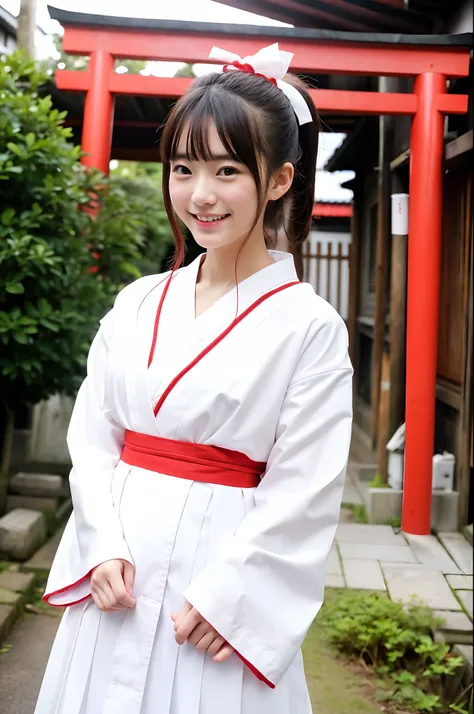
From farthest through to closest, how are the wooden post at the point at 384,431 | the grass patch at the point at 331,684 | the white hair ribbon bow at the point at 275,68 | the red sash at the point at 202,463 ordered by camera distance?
the wooden post at the point at 384,431 < the grass patch at the point at 331,684 < the white hair ribbon bow at the point at 275,68 < the red sash at the point at 202,463

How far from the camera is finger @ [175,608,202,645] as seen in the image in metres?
1.43

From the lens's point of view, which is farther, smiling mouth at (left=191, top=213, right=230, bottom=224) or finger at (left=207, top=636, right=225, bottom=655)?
smiling mouth at (left=191, top=213, right=230, bottom=224)

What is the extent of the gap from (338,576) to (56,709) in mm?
2701

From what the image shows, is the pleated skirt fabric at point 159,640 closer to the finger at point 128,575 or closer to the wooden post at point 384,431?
the finger at point 128,575

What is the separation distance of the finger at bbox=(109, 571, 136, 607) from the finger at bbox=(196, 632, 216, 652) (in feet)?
0.55

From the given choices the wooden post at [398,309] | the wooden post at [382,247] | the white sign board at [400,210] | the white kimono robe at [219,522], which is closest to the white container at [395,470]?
the wooden post at [398,309]

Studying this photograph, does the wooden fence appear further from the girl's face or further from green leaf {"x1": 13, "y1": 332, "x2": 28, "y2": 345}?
the girl's face

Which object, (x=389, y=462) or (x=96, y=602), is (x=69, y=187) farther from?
(x=96, y=602)

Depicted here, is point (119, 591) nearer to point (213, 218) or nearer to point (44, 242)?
point (213, 218)

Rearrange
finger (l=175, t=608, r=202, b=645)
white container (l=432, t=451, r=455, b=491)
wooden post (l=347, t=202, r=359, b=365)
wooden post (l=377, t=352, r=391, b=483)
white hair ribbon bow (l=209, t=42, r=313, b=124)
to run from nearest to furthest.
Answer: finger (l=175, t=608, r=202, b=645)
white hair ribbon bow (l=209, t=42, r=313, b=124)
wooden post (l=377, t=352, r=391, b=483)
white container (l=432, t=451, r=455, b=491)
wooden post (l=347, t=202, r=359, b=365)

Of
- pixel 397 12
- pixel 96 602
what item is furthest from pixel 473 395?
pixel 96 602

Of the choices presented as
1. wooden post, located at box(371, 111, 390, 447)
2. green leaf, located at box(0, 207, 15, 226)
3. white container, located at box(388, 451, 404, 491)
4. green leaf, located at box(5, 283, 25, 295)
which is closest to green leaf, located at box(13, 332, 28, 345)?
green leaf, located at box(5, 283, 25, 295)

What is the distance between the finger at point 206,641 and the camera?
144 cm

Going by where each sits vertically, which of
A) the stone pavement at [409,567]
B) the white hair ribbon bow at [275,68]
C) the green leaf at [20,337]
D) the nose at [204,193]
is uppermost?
the white hair ribbon bow at [275,68]
